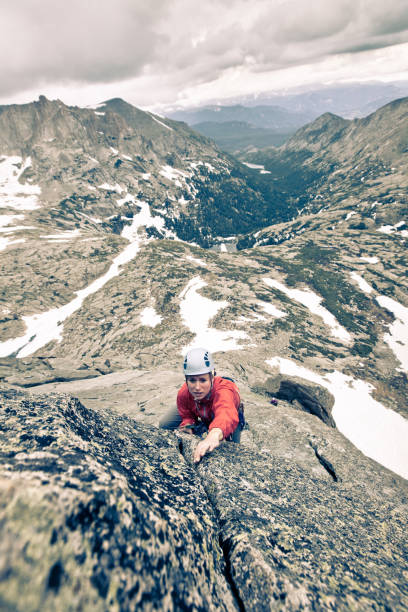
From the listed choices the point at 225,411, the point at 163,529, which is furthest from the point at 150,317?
the point at 163,529

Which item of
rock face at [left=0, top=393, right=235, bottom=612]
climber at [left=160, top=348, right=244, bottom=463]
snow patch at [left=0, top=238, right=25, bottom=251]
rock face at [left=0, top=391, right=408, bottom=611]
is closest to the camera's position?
rock face at [left=0, top=393, right=235, bottom=612]

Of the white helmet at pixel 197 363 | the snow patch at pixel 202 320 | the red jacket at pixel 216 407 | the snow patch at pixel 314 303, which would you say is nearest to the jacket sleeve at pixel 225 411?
the red jacket at pixel 216 407

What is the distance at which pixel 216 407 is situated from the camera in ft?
28.7

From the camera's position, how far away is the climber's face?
28.4 feet

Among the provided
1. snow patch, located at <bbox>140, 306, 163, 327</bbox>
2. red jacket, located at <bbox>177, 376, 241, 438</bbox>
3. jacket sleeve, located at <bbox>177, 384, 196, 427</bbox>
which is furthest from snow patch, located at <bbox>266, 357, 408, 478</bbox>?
red jacket, located at <bbox>177, 376, 241, 438</bbox>

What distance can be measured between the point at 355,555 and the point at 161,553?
4564 millimetres

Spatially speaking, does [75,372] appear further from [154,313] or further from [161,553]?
[154,313]

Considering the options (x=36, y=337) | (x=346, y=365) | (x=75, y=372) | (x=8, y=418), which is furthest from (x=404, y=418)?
(x=36, y=337)

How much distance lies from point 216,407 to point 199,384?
0.87 metres

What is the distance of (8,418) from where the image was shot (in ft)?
20.3

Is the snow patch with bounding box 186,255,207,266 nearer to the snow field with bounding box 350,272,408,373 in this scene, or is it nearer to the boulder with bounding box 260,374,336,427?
the snow field with bounding box 350,272,408,373

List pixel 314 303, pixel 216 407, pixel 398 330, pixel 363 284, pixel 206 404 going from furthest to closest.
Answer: pixel 363 284
pixel 398 330
pixel 314 303
pixel 206 404
pixel 216 407

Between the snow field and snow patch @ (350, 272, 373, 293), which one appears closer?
the snow field

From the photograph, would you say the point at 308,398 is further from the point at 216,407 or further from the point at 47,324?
the point at 47,324
